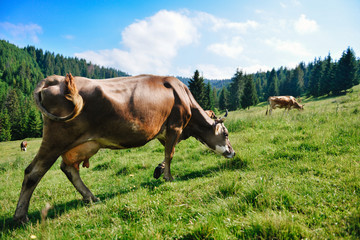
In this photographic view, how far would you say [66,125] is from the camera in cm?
325

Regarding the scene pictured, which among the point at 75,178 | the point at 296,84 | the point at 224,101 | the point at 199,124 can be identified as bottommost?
the point at 75,178

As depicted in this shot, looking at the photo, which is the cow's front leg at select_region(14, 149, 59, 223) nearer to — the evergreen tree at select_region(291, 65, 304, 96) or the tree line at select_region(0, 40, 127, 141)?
the tree line at select_region(0, 40, 127, 141)

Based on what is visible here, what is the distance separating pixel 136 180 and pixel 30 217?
7.63ft

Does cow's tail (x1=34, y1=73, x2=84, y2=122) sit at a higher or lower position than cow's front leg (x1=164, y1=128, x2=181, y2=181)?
higher

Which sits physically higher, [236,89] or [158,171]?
[236,89]

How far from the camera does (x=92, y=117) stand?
3.44 m

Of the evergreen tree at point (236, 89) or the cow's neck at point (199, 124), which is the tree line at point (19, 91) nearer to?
the evergreen tree at point (236, 89)

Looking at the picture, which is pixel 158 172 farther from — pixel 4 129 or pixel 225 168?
pixel 4 129

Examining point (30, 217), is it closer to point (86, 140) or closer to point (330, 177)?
point (86, 140)

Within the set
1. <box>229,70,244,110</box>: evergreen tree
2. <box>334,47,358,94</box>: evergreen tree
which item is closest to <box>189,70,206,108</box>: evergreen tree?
<box>229,70,244,110</box>: evergreen tree

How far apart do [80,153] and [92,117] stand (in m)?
1.08

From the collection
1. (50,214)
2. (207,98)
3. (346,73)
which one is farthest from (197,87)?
(50,214)

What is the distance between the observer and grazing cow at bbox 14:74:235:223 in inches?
126

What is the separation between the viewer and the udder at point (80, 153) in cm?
390
